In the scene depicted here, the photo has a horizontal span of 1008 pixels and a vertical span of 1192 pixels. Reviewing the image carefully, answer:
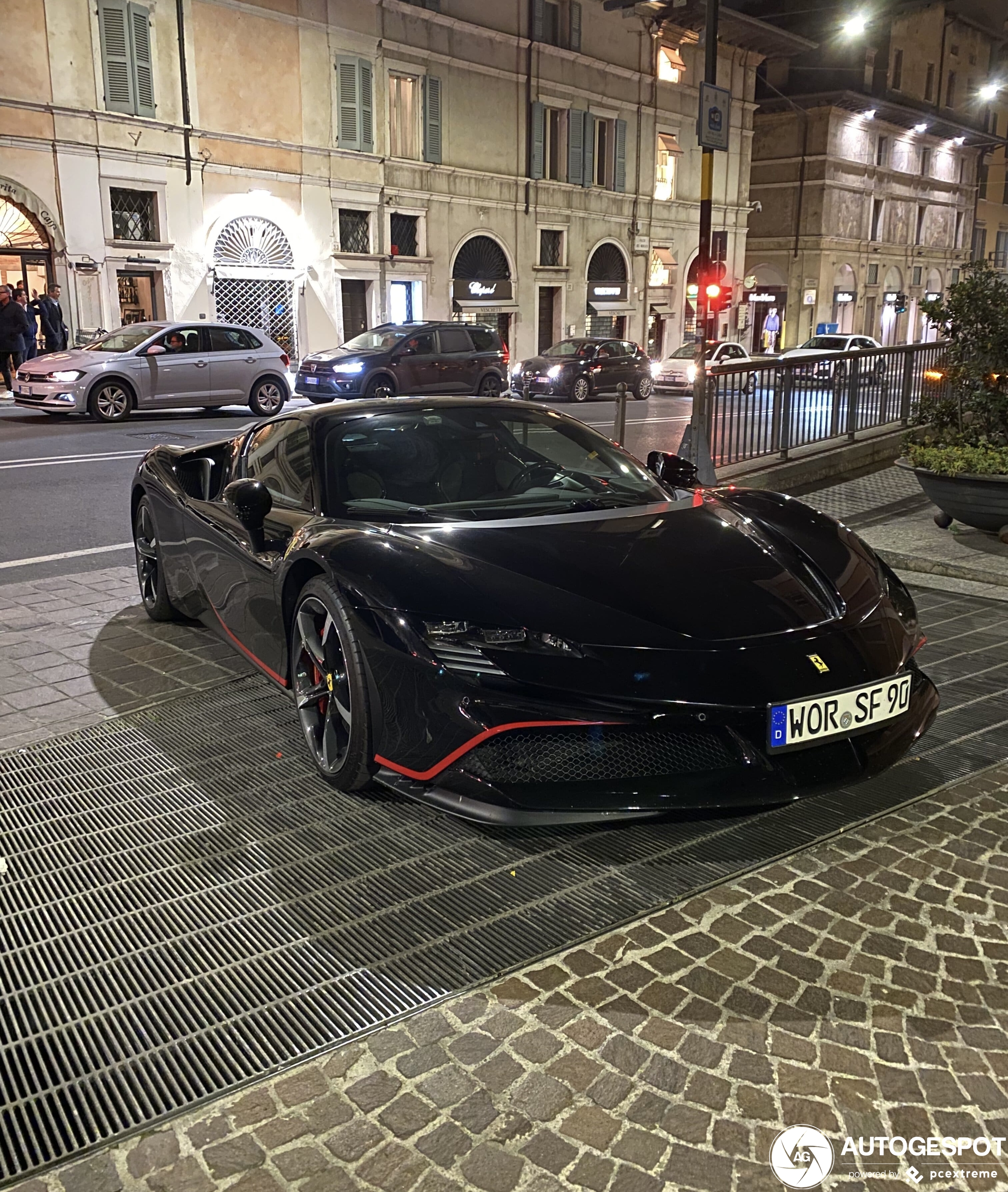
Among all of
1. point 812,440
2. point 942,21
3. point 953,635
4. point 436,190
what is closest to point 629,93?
point 436,190

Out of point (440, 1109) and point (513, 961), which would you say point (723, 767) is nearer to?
point (513, 961)

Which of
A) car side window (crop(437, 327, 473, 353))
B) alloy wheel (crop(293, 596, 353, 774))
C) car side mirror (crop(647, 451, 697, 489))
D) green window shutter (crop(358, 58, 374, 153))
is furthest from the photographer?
green window shutter (crop(358, 58, 374, 153))

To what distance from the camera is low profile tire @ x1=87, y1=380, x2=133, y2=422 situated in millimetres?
16812

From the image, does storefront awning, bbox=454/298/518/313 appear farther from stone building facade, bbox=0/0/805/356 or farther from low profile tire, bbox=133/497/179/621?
low profile tire, bbox=133/497/179/621

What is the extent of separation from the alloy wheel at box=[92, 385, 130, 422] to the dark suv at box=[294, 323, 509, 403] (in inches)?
171

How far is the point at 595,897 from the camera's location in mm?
3203

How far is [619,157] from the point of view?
37000 millimetres

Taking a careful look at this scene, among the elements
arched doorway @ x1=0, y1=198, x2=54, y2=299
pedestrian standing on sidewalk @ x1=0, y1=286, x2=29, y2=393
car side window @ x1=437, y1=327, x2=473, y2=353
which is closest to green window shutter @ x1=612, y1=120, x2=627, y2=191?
car side window @ x1=437, y1=327, x2=473, y2=353

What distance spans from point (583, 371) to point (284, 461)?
20659 millimetres

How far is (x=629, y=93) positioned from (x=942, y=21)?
83.5ft

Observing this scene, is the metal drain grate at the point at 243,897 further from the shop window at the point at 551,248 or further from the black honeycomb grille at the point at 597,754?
the shop window at the point at 551,248

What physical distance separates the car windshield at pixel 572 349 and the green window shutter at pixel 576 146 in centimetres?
1188

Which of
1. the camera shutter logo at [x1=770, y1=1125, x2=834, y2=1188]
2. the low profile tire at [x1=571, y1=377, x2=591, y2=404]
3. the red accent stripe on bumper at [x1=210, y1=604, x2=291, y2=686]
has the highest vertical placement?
the red accent stripe on bumper at [x1=210, y1=604, x2=291, y2=686]

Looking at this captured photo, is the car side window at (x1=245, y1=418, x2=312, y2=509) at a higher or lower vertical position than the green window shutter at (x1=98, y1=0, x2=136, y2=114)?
lower
